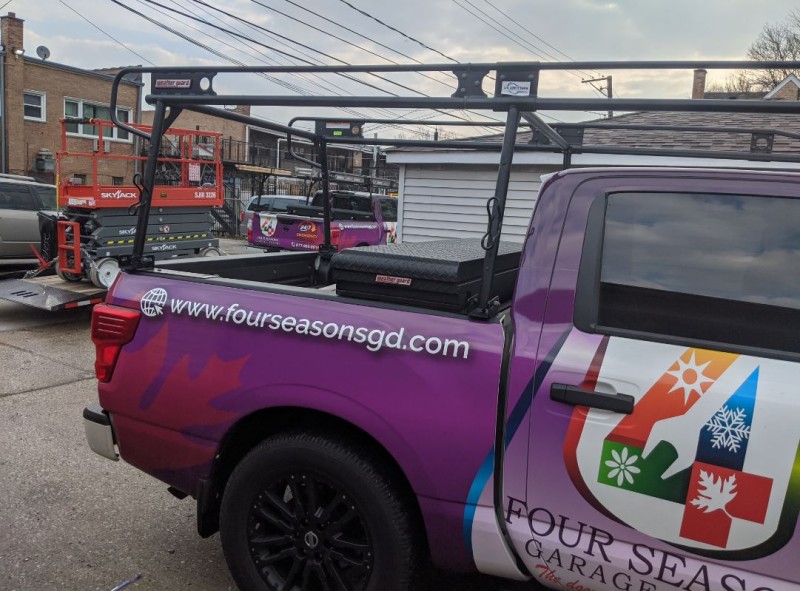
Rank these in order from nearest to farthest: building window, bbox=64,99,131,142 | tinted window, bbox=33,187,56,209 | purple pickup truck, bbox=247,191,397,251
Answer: tinted window, bbox=33,187,56,209 → purple pickup truck, bbox=247,191,397,251 → building window, bbox=64,99,131,142

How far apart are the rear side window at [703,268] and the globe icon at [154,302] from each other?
1817 mm

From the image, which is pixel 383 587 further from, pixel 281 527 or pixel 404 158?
pixel 404 158

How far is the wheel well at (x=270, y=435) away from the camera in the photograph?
239 centimetres

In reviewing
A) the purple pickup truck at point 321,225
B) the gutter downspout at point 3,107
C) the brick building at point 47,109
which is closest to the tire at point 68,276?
the purple pickup truck at point 321,225

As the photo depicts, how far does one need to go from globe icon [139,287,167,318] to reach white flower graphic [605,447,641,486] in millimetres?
1910

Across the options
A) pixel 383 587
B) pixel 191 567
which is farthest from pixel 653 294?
pixel 191 567

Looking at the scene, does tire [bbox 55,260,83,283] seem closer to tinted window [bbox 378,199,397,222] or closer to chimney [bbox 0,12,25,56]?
tinted window [bbox 378,199,397,222]

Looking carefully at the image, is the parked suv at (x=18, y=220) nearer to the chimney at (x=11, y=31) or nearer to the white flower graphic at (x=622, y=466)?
the white flower graphic at (x=622, y=466)

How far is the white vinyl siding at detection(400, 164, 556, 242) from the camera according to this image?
384 inches

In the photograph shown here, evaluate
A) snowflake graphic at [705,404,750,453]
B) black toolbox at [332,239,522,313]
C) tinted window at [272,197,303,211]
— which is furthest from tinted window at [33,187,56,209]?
snowflake graphic at [705,404,750,453]

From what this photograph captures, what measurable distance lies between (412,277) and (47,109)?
2676 centimetres

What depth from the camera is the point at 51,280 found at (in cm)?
904

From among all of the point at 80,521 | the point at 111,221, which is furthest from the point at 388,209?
the point at 80,521

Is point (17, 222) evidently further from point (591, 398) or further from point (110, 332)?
point (591, 398)
